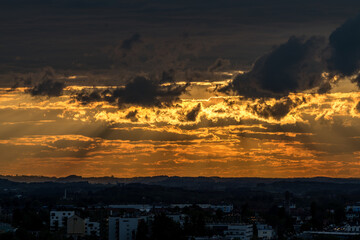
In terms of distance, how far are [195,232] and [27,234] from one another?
34.4 meters

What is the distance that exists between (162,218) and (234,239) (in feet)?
43.7

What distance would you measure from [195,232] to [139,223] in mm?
10523

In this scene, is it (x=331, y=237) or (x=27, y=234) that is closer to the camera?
(x=27, y=234)

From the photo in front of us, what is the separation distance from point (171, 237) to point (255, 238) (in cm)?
2294

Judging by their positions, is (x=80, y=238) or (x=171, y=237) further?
(x=80, y=238)

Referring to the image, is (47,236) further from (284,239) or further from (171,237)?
(284,239)

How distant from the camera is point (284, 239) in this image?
198m

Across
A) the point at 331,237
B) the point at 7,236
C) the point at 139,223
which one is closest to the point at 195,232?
the point at 139,223

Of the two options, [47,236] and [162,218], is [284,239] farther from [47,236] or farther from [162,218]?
[47,236]

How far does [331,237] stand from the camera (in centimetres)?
19462

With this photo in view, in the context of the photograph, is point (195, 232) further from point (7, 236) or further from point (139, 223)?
point (7, 236)

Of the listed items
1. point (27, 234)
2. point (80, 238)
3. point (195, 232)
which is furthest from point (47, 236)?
point (195, 232)

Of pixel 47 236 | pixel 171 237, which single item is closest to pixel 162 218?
pixel 171 237

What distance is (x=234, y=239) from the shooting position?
190 meters
